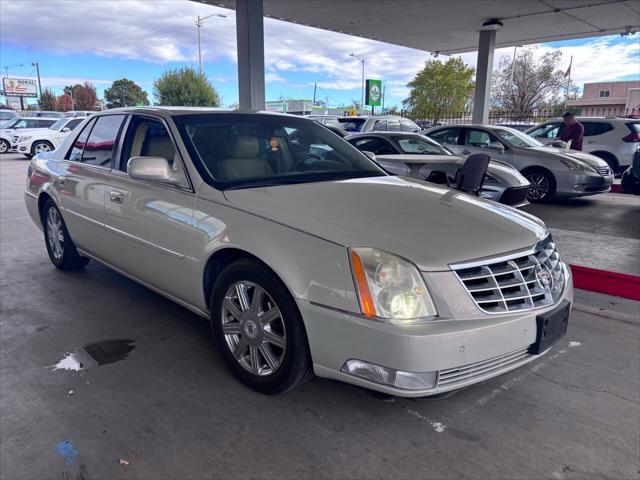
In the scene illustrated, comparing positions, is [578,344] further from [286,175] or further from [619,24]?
[619,24]

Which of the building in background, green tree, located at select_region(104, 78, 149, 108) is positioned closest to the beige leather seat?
the building in background

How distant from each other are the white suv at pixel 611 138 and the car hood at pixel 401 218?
11.0 m

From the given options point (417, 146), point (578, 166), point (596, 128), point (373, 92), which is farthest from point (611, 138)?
point (373, 92)

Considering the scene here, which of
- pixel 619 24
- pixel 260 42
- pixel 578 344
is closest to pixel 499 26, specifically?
pixel 619 24

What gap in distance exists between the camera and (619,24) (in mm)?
15203

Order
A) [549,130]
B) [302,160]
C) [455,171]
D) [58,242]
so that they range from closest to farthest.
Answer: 1. [302,160]
2. [58,242]
3. [455,171]
4. [549,130]

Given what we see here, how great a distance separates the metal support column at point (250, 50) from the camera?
9.95 metres

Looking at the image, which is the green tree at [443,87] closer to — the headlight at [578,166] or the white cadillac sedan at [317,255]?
the headlight at [578,166]

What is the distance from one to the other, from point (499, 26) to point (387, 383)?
51.7 ft

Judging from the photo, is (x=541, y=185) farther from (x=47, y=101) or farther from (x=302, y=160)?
(x=47, y=101)

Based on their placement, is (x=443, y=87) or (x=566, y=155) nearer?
(x=566, y=155)

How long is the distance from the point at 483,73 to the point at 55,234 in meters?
15.7

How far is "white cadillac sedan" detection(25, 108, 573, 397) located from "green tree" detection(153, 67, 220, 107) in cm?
3339

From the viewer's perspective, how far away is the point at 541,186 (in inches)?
391
